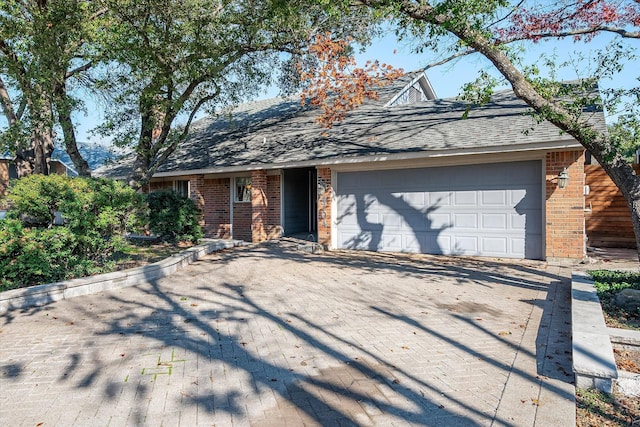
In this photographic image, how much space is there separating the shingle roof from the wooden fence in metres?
3.03

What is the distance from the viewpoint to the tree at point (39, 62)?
8.69 m

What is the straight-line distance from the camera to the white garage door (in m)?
9.54

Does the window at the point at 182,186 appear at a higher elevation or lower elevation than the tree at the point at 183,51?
lower

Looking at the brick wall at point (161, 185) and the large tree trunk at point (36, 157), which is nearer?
the large tree trunk at point (36, 157)

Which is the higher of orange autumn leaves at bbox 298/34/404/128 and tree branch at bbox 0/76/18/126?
orange autumn leaves at bbox 298/34/404/128

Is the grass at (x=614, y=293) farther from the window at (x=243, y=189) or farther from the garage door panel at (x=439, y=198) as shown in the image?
the window at (x=243, y=189)

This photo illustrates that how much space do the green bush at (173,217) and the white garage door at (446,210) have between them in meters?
4.30

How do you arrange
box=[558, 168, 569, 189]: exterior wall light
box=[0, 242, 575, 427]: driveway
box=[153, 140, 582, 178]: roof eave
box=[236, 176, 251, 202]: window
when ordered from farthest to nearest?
1. box=[236, 176, 251, 202]: window
2. box=[558, 168, 569, 189]: exterior wall light
3. box=[153, 140, 582, 178]: roof eave
4. box=[0, 242, 575, 427]: driveway

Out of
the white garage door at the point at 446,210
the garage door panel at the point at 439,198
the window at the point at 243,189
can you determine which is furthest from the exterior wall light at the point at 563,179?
the window at the point at 243,189

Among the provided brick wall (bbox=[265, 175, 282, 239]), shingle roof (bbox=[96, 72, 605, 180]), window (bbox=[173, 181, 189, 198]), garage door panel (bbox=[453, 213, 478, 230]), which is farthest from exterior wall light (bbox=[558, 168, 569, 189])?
window (bbox=[173, 181, 189, 198])

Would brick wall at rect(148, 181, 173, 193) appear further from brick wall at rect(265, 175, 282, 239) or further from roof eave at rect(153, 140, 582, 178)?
brick wall at rect(265, 175, 282, 239)

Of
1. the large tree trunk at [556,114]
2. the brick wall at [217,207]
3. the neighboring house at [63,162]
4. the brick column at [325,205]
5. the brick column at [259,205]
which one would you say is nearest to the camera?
the large tree trunk at [556,114]

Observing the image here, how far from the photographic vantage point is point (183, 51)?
33.7 ft

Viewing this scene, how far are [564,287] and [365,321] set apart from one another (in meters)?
3.89
